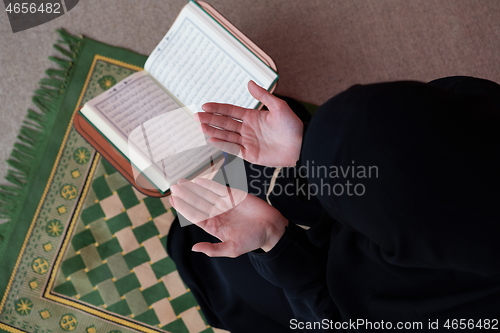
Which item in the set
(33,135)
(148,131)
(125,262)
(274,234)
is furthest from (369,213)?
(33,135)

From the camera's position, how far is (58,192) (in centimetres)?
123

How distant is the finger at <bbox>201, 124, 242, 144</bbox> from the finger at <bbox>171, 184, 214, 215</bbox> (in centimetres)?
14

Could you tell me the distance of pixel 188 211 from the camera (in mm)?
801

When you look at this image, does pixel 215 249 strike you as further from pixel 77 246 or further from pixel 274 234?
pixel 77 246

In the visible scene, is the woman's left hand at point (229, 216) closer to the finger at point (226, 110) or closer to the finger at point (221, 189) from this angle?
the finger at point (221, 189)

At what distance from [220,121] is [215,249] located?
0.30 metres

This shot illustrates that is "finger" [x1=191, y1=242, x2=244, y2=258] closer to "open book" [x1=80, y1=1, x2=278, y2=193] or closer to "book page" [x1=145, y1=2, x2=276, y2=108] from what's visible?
"open book" [x1=80, y1=1, x2=278, y2=193]

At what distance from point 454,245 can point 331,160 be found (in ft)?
0.67

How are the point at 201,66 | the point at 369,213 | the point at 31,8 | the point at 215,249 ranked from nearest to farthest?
the point at 369,213, the point at 215,249, the point at 201,66, the point at 31,8

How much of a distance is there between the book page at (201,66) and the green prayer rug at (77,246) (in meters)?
0.42

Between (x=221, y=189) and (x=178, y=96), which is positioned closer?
(x=221, y=189)

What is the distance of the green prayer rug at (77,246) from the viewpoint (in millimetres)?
1176

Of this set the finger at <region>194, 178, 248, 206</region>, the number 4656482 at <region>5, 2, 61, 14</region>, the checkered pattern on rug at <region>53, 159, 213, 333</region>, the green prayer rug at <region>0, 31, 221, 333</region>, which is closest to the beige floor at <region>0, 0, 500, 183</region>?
the number 4656482 at <region>5, 2, 61, 14</region>

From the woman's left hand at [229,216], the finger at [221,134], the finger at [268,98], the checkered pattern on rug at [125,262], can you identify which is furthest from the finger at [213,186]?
the checkered pattern on rug at [125,262]
